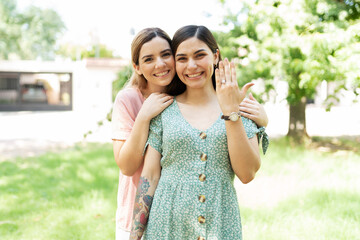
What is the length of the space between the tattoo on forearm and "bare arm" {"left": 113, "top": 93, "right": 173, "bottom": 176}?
110 mm

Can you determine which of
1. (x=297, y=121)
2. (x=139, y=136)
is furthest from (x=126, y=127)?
(x=297, y=121)

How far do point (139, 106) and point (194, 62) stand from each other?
1.53ft

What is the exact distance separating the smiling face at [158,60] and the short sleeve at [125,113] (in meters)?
0.19

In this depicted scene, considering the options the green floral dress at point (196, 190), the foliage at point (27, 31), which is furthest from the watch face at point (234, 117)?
the foliage at point (27, 31)

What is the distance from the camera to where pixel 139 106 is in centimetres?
208

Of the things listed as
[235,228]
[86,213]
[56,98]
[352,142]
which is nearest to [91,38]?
[56,98]

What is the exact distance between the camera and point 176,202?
1.75m

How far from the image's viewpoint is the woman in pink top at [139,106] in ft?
6.01

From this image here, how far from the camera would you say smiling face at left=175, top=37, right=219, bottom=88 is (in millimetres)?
1796

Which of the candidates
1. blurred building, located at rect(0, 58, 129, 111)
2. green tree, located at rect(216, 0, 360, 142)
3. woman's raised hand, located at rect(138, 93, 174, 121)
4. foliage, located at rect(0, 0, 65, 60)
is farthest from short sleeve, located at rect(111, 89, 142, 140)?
foliage, located at rect(0, 0, 65, 60)

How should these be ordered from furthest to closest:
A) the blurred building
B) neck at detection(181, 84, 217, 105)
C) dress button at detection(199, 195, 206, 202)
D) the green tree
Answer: the blurred building, the green tree, neck at detection(181, 84, 217, 105), dress button at detection(199, 195, 206, 202)

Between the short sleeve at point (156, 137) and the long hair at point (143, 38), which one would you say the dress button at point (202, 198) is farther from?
the long hair at point (143, 38)

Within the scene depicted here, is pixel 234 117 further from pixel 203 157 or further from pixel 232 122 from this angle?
pixel 203 157

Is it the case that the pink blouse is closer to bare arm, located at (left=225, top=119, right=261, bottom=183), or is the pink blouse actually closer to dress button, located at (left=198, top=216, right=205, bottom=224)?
dress button, located at (left=198, top=216, right=205, bottom=224)
